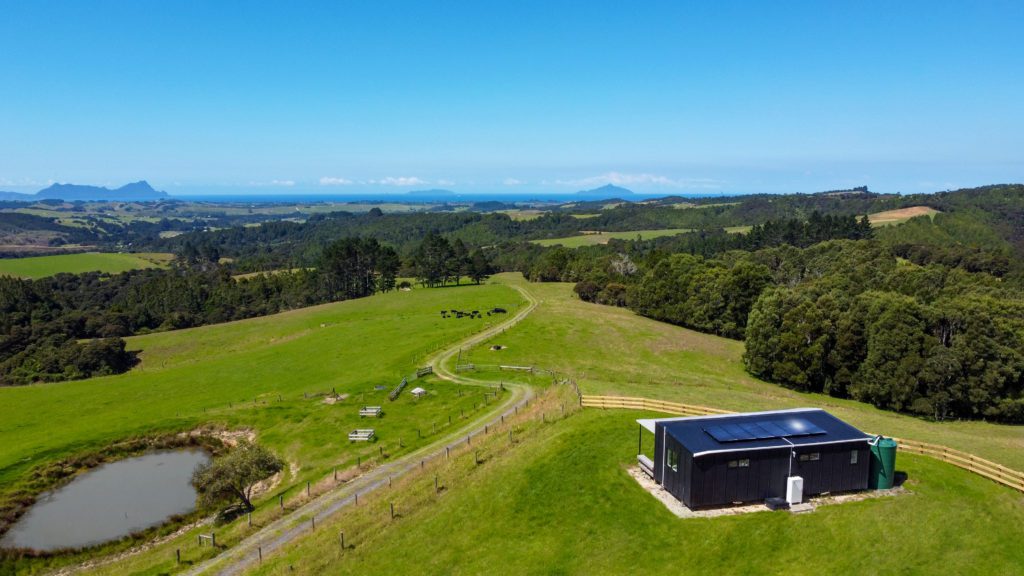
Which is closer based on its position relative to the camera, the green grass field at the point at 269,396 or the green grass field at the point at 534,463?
the green grass field at the point at 534,463

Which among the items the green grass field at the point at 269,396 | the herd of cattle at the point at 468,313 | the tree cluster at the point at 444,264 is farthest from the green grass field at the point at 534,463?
the tree cluster at the point at 444,264

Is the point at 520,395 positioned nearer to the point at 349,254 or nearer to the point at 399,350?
the point at 399,350

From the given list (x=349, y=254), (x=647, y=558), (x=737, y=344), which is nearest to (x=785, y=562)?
(x=647, y=558)

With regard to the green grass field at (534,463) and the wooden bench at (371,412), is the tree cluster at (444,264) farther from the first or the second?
Answer: the wooden bench at (371,412)

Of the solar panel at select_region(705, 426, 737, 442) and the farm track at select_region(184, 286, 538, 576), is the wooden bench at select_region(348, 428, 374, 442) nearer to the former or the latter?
the farm track at select_region(184, 286, 538, 576)

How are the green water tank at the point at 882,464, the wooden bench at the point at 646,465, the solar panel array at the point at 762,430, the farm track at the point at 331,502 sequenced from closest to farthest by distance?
the solar panel array at the point at 762,430
the green water tank at the point at 882,464
the farm track at the point at 331,502
the wooden bench at the point at 646,465

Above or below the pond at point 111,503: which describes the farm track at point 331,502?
above
